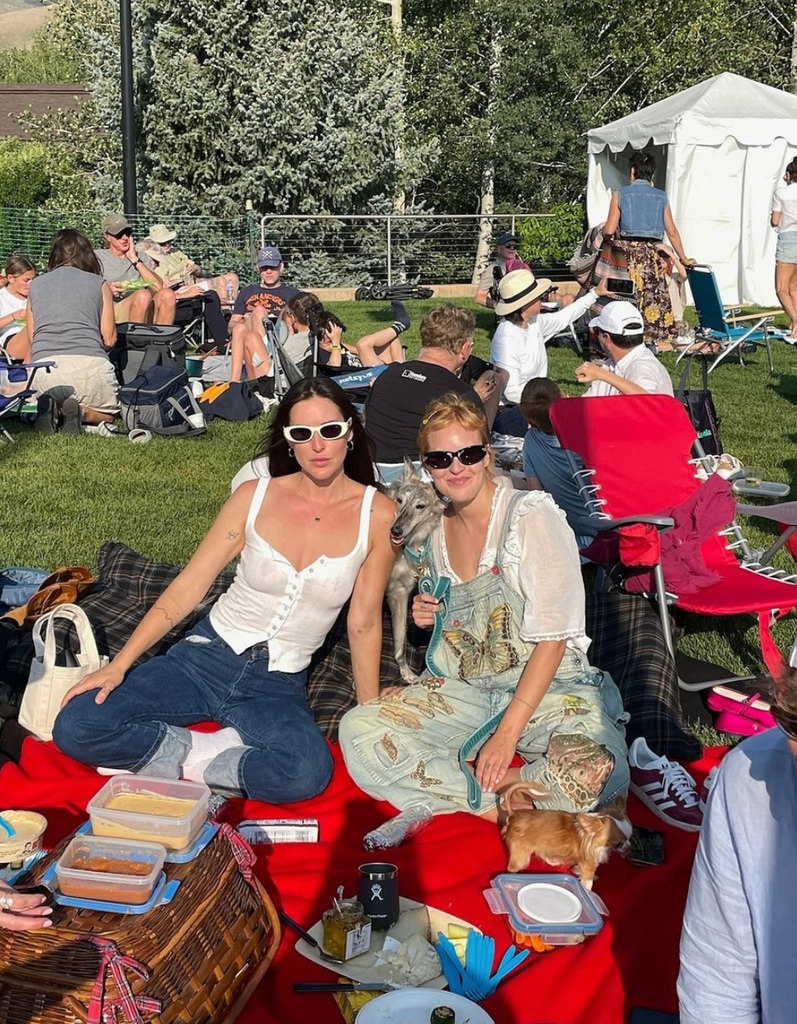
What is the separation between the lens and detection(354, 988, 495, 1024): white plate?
268 cm

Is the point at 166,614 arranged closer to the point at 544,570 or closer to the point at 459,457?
the point at 459,457

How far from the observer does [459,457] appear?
375 centimetres

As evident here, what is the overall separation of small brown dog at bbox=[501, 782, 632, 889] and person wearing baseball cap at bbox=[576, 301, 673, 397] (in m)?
3.24

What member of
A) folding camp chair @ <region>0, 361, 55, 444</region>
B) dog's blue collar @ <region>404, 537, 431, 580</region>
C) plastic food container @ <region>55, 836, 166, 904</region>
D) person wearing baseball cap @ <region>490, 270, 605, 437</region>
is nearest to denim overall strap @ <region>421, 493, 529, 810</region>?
dog's blue collar @ <region>404, 537, 431, 580</region>

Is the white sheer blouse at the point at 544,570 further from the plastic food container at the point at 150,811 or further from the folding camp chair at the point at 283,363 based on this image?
the folding camp chair at the point at 283,363

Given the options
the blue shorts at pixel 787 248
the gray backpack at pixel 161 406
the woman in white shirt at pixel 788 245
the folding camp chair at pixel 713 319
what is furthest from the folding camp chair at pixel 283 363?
the blue shorts at pixel 787 248

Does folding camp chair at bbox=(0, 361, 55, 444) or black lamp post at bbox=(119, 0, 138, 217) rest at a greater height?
black lamp post at bbox=(119, 0, 138, 217)

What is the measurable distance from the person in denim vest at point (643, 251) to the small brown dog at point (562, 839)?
26.3ft

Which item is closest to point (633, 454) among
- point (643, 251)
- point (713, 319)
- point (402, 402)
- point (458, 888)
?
→ point (402, 402)

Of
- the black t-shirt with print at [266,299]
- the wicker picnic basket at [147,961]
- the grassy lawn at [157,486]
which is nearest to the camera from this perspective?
the wicker picnic basket at [147,961]

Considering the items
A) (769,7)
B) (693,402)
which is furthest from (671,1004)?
(769,7)

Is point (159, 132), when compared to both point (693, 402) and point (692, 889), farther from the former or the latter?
point (692, 889)

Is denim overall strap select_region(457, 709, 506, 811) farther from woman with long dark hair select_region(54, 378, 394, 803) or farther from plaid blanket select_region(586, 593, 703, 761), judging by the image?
plaid blanket select_region(586, 593, 703, 761)

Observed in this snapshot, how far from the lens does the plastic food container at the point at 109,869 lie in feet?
8.68
